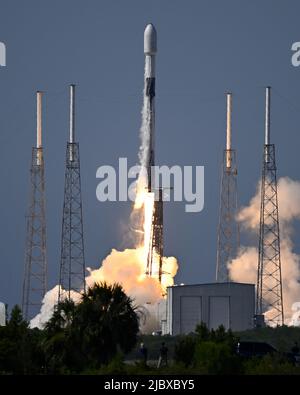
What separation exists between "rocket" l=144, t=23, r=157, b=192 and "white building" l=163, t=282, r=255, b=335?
11.6 m

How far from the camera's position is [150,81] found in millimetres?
135000

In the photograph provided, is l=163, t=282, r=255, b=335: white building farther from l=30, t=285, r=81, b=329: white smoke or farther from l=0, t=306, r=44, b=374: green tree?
l=0, t=306, r=44, b=374: green tree

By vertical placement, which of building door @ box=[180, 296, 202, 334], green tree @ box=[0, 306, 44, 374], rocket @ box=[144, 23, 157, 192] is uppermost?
rocket @ box=[144, 23, 157, 192]

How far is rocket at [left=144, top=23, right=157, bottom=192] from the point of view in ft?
443

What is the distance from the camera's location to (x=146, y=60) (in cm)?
13600

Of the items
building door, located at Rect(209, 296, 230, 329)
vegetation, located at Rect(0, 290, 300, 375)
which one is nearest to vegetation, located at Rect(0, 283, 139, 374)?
vegetation, located at Rect(0, 290, 300, 375)

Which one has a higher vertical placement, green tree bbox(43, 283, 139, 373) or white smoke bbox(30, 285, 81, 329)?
white smoke bbox(30, 285, 81, 329)

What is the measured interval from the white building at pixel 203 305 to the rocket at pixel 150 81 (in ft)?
38.2

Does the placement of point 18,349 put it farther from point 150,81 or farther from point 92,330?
point 150,81

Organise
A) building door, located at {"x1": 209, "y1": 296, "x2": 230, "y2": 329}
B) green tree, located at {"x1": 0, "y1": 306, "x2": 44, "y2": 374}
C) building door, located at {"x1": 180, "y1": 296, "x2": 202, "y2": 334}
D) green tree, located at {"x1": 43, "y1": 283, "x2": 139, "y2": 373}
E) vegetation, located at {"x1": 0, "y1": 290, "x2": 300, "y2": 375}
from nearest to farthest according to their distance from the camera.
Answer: vegetation, located at {"x1": 0, "y1": 290, "x2": 300, "y2": 375} → green tree, located at {"x1": 0, "y1": 306, "x2": 44, "y2": 374} → green tree, located at {"x1": 43, "y1": 283, "x2": 139, "y2": 373} → building door, located at {"x1": 180, "y1": 296, "x2": 202, "y2": 334} → building door, located at {"x1": 209, "y1": 296, "x2": 230, "y2": 329}

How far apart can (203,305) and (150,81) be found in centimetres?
1820

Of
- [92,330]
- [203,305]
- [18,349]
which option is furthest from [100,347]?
[203,305]

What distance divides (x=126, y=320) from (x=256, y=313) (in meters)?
36.2
